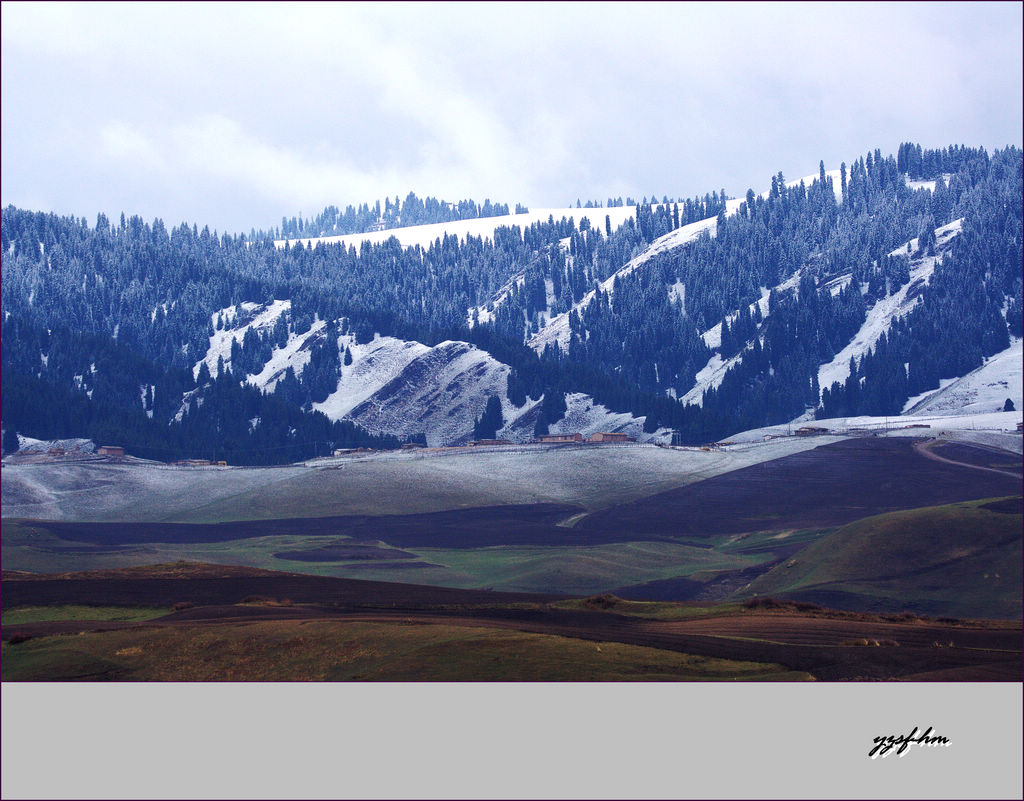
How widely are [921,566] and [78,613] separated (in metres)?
79.8

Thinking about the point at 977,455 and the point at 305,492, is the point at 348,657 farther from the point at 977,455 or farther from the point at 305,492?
the point at 977,455

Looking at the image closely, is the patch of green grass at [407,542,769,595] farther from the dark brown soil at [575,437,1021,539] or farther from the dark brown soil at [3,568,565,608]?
the dark brown soil at [3,568,565,608]

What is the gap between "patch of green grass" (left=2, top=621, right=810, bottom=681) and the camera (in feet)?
216

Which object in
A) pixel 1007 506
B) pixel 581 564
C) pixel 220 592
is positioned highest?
pixel 1007 506

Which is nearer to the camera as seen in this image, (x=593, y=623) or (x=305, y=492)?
(x=593, y=623)

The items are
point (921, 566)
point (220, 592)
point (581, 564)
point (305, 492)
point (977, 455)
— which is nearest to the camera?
point (220, 592)

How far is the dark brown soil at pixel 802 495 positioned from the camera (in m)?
170

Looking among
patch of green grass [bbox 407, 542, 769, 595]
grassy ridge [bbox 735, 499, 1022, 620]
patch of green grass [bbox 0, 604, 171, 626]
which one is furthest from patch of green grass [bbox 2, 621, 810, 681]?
patch of green grass [bbox 407, 542, 769, 595]

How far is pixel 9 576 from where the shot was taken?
411 feet

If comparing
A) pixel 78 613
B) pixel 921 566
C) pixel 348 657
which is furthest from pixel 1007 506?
pixel 78 613

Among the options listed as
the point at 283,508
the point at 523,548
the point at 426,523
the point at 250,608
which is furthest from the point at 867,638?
the point at 283,508

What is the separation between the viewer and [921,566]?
406 feet

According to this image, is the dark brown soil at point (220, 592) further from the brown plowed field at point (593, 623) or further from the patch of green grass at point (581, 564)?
the patch of green grass at point (581, 564)

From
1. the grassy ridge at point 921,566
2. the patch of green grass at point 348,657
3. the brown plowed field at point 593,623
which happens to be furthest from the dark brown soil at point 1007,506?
the patch of green grass at point 348,657
